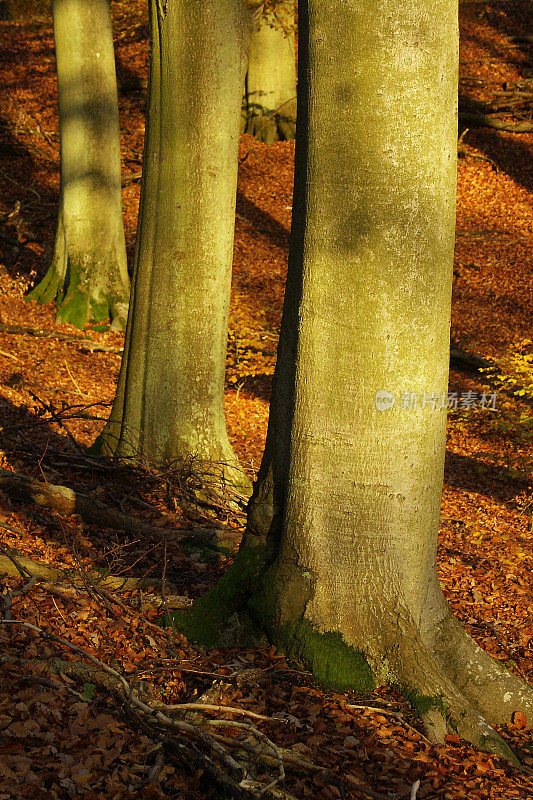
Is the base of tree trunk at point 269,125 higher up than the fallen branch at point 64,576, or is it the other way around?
the base of tree trunk at point 269,125

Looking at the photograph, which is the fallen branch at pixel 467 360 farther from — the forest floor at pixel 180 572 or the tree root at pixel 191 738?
the tree root at pixel 191 738

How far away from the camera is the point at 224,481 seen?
5828 mm

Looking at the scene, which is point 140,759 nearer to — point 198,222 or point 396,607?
point 396,607

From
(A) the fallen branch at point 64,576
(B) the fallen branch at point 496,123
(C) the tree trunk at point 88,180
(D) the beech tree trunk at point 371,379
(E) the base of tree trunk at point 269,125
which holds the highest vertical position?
(B) the fallen branch at point 496,123

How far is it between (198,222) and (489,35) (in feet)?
69.1

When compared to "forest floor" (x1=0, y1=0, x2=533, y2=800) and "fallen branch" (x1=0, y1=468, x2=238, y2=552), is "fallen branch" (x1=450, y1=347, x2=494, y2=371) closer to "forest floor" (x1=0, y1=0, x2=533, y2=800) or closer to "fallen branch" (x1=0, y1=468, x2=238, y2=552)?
"forest floor" (x1=0, y1=0, x2=533, y2=800)

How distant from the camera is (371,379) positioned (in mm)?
3029

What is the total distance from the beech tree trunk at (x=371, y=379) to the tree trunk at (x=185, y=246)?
2.45 m

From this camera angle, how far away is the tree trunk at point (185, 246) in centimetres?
542

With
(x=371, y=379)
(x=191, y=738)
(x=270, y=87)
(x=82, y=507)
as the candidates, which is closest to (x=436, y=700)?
(x=191, y=738)

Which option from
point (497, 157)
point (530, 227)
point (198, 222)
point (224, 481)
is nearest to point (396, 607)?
point (224, 481)

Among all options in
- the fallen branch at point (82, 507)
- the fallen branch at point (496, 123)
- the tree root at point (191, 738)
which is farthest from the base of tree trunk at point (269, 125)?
the tree root at point (191, 738)

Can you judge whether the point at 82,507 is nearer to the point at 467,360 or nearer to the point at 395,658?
the point at 395,658

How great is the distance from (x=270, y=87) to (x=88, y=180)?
1011cm
